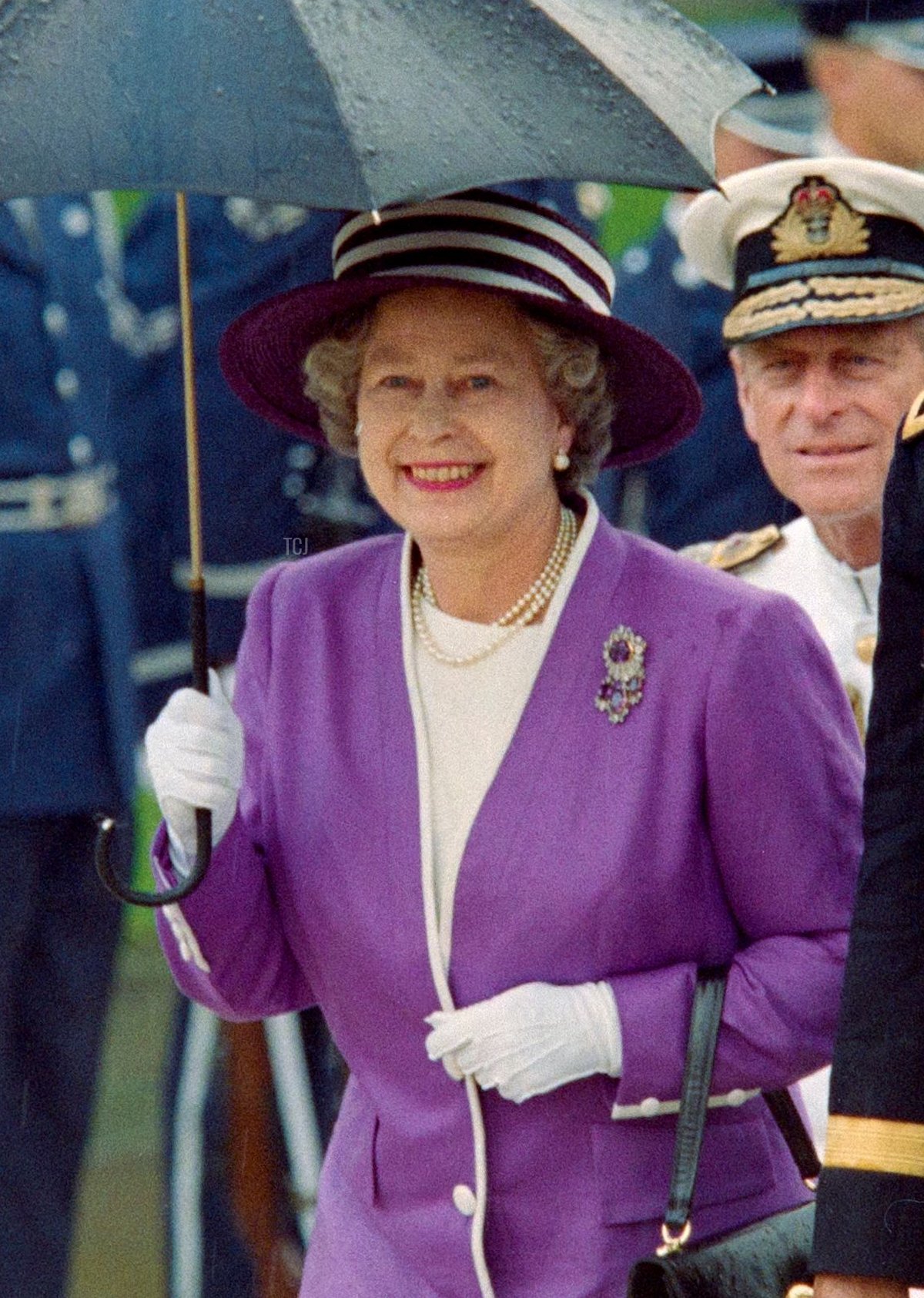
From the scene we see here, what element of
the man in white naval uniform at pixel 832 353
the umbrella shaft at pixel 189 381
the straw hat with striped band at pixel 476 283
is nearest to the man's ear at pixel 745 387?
the man in white naval uniform at pixel 832 353

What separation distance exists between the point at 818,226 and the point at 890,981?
1.74 metres

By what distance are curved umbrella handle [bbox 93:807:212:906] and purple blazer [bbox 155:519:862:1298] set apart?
5 cm

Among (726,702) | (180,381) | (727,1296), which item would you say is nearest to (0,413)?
(180,381)

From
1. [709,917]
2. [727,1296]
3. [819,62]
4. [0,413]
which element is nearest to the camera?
[727,1296]

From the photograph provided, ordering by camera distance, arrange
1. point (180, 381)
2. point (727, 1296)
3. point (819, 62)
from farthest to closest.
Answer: point (819, 62) → point (180, 381) → point (727, 1296)

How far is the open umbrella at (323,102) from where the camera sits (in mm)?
3088

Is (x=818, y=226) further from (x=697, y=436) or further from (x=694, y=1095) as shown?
(x=697, y=436)

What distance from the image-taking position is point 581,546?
3703mm

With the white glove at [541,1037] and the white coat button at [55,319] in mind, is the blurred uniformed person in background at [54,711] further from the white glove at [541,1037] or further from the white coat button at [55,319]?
the white glove at [541,1037]

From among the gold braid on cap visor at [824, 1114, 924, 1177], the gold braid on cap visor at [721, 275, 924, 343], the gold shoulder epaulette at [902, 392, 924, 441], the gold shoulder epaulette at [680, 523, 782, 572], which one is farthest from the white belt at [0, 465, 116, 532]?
the gold braid on cap visor at [824, 1114, 924, 1177]

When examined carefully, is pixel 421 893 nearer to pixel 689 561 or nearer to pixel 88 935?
pixel 689 561

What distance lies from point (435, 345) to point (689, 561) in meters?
0.39

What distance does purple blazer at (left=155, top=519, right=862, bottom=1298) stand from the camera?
3.49m

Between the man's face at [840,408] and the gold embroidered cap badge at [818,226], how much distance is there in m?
0.12
